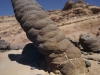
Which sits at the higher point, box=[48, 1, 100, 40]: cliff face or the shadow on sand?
box=[48, 1, 100, 40]: cliff face

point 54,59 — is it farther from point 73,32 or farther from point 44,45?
point 73,32

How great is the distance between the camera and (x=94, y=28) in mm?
17516

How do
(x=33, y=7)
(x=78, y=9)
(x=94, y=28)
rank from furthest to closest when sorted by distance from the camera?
(x=78, y=9) < (x=94, y=28) < (x=33, y=7)

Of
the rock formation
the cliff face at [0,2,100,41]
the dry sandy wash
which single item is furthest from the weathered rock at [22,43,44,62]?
the cliff face at [0,2,100,41]

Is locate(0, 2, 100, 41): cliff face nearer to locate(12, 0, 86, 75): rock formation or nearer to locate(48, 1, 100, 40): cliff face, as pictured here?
locate(48, 1, 100, 40): cliff face

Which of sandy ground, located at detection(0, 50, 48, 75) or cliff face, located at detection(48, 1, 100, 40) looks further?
cliff face, located at detection(48, 1, 100, 40)

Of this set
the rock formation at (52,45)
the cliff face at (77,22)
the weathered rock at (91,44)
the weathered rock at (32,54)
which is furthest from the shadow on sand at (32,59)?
the cliff face at (77,22)

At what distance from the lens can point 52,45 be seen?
6035 millimetres

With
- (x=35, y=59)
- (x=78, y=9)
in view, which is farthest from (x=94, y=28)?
(x=35, y=59)

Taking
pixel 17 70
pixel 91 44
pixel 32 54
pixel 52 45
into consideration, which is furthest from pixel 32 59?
pixel 91 44

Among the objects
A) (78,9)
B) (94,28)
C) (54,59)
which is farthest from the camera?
(78,9)

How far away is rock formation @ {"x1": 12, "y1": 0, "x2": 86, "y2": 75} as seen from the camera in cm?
586

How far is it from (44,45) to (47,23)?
3.30ft

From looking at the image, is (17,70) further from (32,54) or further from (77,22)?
(77,22)
